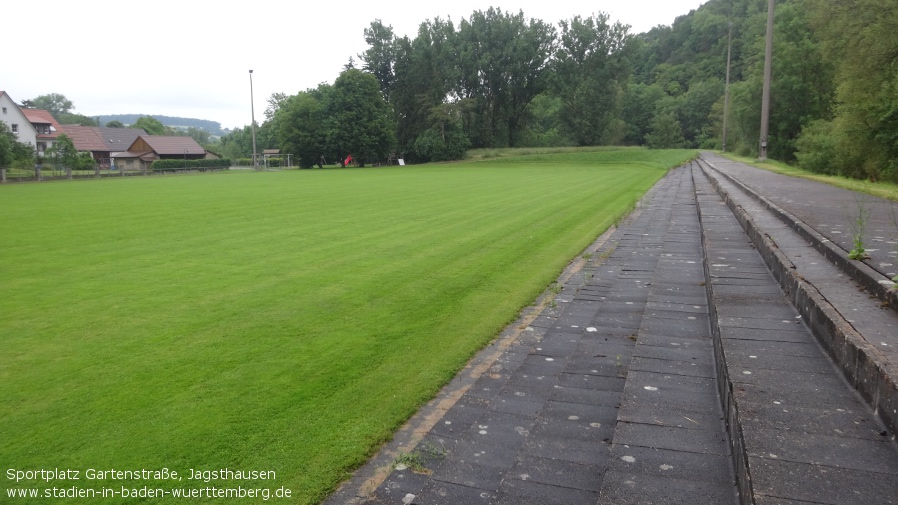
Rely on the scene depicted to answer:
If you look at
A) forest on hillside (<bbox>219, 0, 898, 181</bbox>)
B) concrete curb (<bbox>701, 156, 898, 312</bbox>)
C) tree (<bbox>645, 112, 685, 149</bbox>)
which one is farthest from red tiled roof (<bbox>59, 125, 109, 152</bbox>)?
concrete curb (<bbox>701, 156, 898, 312</bbox>)

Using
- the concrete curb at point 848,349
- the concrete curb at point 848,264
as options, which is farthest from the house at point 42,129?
the concrete curb at point 848,349

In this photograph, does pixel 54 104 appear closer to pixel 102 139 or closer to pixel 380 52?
pixel 102 139

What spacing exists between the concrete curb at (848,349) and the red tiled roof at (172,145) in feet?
271

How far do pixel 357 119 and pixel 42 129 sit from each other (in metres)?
42.0

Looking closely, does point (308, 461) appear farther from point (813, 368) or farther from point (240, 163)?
point (240, 163)

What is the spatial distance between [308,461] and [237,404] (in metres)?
1.03

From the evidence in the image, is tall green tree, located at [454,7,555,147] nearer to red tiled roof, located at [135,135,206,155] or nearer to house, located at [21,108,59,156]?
red tiled roof, located at [135,135,206,155]

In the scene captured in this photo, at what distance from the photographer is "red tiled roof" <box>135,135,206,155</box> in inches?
3009

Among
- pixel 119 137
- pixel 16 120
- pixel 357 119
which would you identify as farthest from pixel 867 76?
pixel 119 137

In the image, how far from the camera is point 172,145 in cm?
7775

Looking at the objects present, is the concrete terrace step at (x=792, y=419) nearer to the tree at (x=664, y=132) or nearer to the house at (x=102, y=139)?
the house at (x=102, y=139)

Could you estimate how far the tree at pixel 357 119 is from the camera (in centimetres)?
6288

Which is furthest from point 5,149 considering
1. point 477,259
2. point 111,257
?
point 477,259

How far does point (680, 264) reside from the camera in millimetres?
8539
